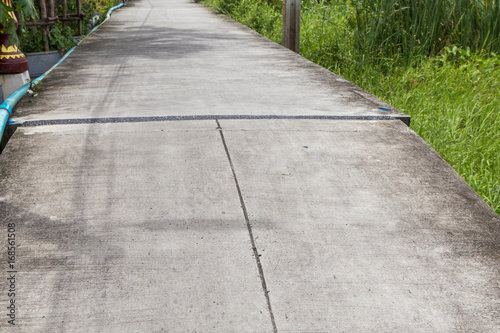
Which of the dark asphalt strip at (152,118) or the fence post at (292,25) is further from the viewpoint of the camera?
the fence post at (292,25)

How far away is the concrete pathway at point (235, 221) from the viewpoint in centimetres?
201

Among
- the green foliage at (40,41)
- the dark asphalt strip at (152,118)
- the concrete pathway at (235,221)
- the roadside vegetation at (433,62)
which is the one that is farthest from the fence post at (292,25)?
the dark asphalt strip at (152,118)

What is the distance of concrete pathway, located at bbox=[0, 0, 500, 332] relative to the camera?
79.1 inches

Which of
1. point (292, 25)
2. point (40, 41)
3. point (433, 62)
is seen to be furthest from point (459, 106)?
point (40, 41)

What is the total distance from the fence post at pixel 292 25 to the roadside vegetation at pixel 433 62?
0.34 m

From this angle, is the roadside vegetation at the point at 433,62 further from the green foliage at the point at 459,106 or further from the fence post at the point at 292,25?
the fence post at the point at 292,25

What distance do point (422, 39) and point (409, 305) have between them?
18.1ft

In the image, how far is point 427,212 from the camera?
2.71 m

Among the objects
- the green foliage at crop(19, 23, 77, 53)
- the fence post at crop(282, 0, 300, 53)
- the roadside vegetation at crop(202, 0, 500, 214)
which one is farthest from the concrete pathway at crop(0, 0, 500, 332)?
the fence post at crop(282, 0, 300, 53)

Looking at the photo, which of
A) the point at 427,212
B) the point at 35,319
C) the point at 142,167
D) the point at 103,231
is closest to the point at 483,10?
the point at 427,212

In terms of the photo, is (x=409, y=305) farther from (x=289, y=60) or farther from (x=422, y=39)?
(x=422, y=39)

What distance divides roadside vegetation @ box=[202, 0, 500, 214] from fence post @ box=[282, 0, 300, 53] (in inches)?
13.4

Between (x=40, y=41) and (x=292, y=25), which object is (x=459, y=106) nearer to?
(x=292, y=25)

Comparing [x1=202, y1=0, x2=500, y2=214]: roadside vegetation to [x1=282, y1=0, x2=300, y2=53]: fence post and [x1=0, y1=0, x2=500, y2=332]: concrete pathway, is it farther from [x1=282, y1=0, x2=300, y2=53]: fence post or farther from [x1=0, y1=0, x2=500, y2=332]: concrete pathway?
[x1=0, y1=0, x2=500, y2=332]: concrete pathway
